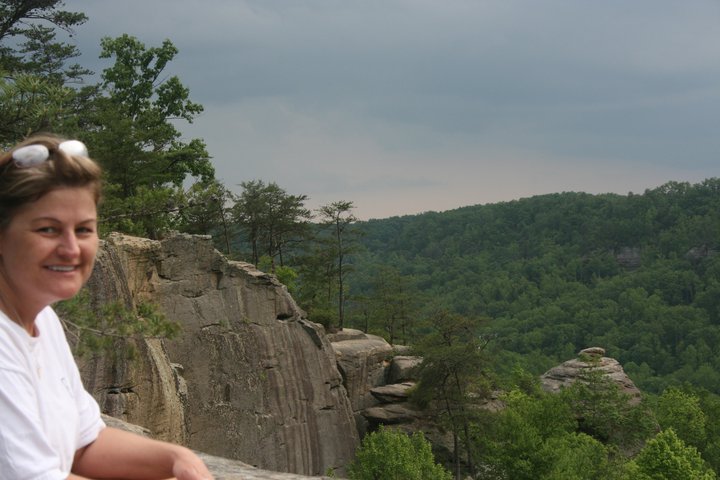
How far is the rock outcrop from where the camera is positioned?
135 feet

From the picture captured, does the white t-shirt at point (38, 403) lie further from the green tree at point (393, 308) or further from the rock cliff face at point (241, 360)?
the green tree at point (393, 308)

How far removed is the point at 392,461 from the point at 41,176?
2645 centimetres

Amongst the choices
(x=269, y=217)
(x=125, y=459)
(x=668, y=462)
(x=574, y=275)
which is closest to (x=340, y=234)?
(x=269, y=217)

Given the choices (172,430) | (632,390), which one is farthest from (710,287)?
(172,430)

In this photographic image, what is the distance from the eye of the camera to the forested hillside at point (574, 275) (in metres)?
79.9

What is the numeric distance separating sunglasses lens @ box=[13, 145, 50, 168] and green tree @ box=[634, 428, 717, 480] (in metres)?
28.5

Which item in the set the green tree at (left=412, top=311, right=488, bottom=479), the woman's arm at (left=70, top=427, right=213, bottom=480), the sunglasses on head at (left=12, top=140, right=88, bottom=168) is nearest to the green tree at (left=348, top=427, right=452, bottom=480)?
the green tree at (left=412, top=311, right=488, bottom=479)

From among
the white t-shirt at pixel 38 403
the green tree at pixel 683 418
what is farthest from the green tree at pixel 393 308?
the white t-shirt at pixel 38 403

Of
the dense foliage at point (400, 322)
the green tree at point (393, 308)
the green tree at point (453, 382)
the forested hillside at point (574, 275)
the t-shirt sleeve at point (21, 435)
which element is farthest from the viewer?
the forested hillside at point (574, 275)

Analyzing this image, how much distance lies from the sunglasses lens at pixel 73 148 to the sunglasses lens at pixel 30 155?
0.05 metres

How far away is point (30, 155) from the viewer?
199 cm

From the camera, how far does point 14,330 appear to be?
2.01 meters

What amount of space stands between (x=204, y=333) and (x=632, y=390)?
27652mm

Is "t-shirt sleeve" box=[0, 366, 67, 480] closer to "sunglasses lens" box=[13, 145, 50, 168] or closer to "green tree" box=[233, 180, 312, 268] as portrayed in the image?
"sunglasses lens" box=[13, 145, 50, 168]
